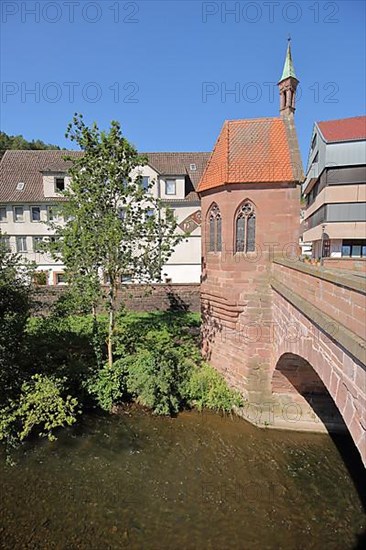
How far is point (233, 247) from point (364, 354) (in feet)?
24.6

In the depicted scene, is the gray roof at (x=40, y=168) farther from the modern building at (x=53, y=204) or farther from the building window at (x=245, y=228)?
the building window at (x=245, y=228)

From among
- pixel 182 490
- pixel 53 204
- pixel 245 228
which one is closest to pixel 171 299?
pixel 53 204

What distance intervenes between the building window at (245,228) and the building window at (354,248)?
22151 millimetres

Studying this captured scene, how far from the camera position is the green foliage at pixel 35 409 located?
31.6ft

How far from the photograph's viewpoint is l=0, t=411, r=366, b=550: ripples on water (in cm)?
736

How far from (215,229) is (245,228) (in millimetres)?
1397

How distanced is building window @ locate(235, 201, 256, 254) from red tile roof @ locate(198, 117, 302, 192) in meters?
0.94

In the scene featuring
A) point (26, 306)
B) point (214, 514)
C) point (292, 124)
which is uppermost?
point (292, 124)

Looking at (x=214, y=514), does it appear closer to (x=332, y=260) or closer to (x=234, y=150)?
(x=234, y=150)

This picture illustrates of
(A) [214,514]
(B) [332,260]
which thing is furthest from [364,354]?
(B) [332,260]

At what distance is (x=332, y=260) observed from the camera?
54.4 feet

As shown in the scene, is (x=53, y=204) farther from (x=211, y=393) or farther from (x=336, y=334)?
(x=336, y=334)

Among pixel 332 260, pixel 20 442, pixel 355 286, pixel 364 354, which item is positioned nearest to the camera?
pixel 364 354

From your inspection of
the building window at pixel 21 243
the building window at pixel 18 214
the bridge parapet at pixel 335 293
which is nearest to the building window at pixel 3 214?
the building window at pixel 18 214
